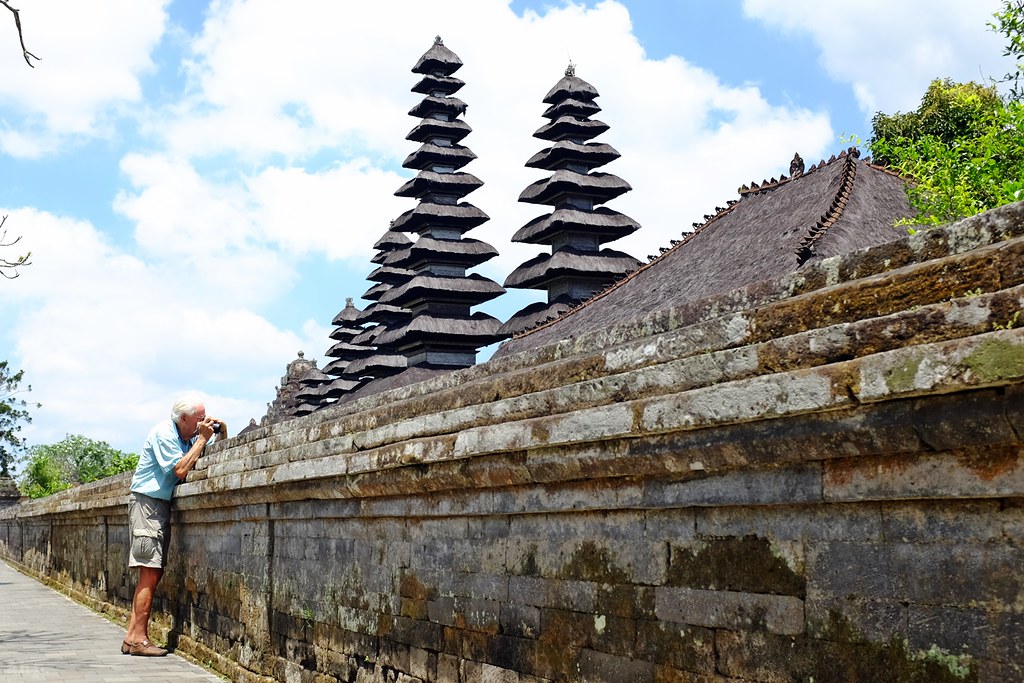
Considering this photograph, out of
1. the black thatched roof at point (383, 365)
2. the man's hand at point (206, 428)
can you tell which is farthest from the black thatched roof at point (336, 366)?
the man's hand at point (206, 428)

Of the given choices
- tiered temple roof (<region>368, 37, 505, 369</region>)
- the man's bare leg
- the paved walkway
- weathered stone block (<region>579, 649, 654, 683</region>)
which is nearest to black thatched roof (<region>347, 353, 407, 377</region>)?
tiered temple roof (<region>368, 37, 505, 369</region>)

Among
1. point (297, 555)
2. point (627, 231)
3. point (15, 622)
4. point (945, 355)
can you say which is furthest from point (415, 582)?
point (627, 231)

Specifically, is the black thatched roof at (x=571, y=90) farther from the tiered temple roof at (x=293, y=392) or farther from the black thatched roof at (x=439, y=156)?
the tiered temple roof at (x=293, y=392)

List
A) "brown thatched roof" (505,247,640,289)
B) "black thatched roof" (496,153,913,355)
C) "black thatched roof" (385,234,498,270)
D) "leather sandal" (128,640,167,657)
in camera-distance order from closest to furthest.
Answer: "leather sandal" (128,640,167,657)
"black thatched roof" (496,153,913,355)
"brown thatched roof" (505,247,640,289)
"black thatched roof" (385,234,498,270)

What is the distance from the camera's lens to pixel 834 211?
717 inches

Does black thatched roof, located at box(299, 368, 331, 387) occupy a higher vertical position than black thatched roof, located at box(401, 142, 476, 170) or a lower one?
lower

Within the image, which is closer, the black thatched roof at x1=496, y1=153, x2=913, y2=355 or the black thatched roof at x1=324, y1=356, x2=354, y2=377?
the black thatched roof at x1=496, y1=153, x2=913, y2=355

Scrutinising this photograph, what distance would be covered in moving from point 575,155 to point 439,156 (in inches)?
260

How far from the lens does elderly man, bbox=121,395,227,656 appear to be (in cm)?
937

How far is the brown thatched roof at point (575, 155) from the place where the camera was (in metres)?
44.3

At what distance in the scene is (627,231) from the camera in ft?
147

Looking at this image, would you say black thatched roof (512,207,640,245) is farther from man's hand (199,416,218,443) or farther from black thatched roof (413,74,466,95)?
Result: man's hand (199,416,218,443)

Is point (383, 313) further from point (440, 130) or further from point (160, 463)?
point (160, 463)

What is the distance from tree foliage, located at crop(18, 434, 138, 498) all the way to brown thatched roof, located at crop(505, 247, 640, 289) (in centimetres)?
1691
